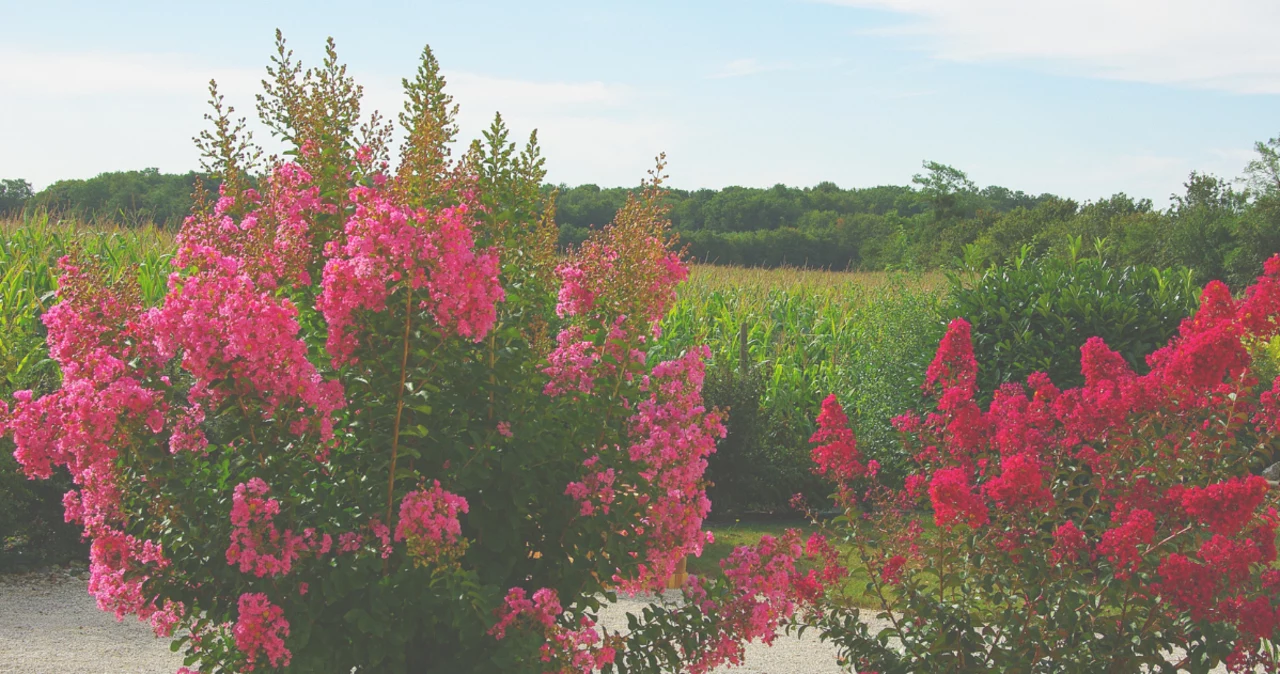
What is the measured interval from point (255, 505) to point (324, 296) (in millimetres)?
486

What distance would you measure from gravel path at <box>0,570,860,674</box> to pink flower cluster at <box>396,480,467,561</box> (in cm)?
238

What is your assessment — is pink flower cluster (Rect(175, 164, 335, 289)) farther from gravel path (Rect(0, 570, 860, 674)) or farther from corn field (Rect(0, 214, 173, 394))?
corn field (Rect(0, 214, 173, 394))

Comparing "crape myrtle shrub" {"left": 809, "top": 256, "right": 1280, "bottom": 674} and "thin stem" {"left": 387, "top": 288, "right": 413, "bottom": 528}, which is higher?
"thin stem" {"left": 387, "top": 288, "right": 413, "bottom": 528}

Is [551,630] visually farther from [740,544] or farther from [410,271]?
[740,544]

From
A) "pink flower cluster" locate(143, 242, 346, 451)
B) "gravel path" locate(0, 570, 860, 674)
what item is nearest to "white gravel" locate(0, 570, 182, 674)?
"gravel path" locate(0, 570, 860, 674)

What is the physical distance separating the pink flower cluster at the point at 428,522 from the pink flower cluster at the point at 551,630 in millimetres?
262

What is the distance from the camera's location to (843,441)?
340 cm

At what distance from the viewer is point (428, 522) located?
2.28 meters

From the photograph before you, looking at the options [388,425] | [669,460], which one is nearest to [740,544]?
[669,460]

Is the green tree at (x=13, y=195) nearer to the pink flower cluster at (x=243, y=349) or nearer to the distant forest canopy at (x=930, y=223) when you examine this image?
the distant forest canopy at (x=930, y=223)

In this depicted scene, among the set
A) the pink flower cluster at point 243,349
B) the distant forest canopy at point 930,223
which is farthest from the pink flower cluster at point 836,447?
the distant forest canopy at point 930,223

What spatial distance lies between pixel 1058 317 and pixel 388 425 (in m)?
6.45

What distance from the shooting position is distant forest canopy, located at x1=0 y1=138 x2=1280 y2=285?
1490 centimetres

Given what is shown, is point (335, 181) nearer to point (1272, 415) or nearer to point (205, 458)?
point (205, 458)
